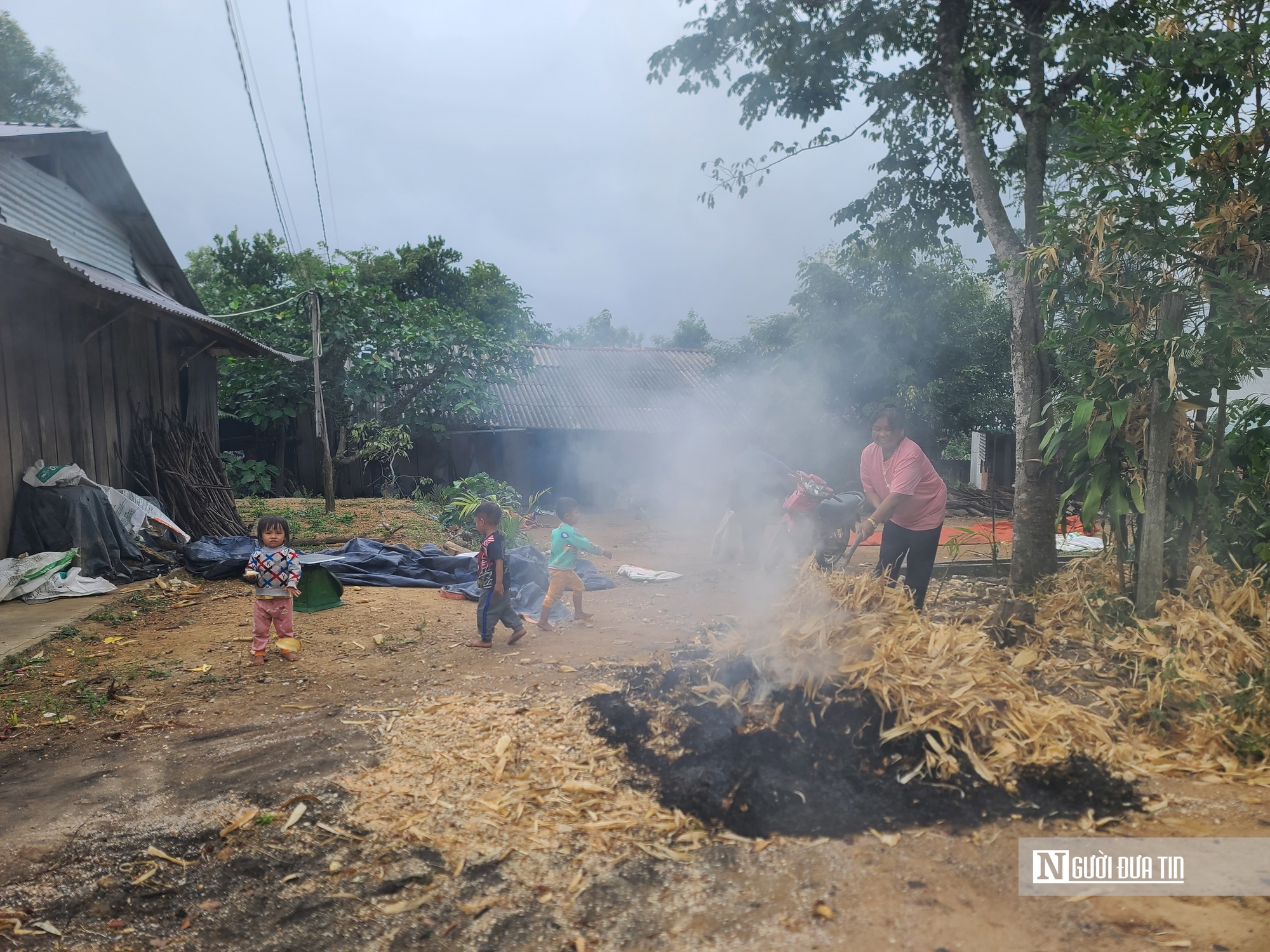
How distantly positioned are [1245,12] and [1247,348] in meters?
2.26

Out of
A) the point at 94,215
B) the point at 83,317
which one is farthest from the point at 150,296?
the point at 94,215

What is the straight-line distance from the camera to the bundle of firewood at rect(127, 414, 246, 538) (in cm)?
1028

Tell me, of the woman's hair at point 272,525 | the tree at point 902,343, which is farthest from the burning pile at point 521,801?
the tree at point 902,343

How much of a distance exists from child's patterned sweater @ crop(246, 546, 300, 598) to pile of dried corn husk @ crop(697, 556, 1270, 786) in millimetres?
3284

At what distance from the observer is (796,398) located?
60.8 feet

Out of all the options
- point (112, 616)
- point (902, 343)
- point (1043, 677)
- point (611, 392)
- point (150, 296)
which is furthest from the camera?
point (611, 392)

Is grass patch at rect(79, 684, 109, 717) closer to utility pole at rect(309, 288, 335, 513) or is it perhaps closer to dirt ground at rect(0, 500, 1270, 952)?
dirt ground at rect(0, 500, 1270, 952)

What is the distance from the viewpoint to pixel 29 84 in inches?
774

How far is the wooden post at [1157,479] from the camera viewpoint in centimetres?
454

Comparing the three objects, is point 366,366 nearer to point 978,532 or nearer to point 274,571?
point 274,571

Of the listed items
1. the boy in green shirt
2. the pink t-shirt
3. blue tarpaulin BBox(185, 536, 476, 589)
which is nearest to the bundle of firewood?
blue tarpaulin BBox(185, 536, 476, 589)

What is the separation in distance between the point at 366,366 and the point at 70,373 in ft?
25.8

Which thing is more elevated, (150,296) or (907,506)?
(150,296)

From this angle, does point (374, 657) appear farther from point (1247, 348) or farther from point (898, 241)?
point (898, 241)
